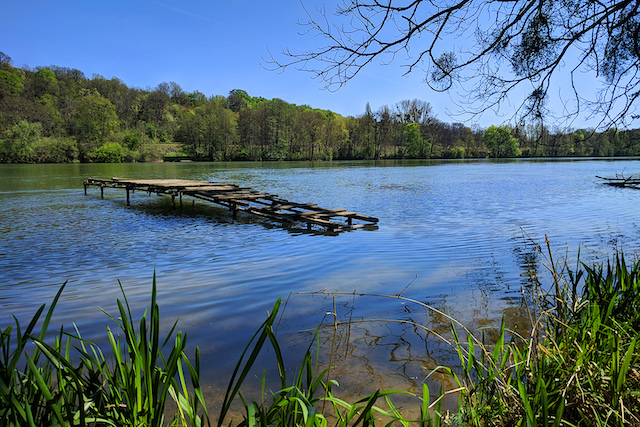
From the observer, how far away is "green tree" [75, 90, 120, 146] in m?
71.7

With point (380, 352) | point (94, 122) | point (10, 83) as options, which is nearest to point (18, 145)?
point (94, 122)

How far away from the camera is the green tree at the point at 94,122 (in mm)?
71688

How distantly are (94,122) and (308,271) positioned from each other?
79.9 metres

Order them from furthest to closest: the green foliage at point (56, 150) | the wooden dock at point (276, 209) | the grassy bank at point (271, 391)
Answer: the green foliage at point (56, 150) → the wooden dock at point (276, 209) → the grassy bank at point (271, 391)

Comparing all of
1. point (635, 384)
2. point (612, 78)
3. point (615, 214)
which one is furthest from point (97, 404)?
point (615, 214)

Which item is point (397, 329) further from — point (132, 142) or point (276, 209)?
point (132, 142)

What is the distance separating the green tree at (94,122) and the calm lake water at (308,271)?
220 feet

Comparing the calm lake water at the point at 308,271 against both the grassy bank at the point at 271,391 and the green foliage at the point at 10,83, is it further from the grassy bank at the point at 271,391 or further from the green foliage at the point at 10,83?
the green foliage at the point at 10,83

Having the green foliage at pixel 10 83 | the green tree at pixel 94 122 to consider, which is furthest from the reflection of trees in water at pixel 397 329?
the green foliage at pixel 10 83

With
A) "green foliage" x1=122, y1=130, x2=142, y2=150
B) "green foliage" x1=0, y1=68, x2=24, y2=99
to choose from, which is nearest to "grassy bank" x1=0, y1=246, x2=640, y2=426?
"green foliage" x1=122, y1=130, x2=142, y2=150

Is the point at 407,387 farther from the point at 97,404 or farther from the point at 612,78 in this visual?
the point at 612,78

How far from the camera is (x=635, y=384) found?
6.41 feet

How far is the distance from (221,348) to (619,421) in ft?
8.94

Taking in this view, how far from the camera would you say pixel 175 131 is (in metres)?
98.4
